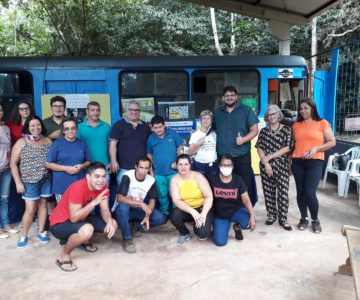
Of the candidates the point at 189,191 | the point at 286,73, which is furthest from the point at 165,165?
the point at 286,73

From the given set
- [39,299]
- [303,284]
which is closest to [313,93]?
[303,284]

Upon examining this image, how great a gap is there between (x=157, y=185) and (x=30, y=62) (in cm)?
345

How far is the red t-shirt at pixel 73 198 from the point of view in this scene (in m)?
3.00

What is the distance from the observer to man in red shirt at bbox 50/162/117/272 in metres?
2.99

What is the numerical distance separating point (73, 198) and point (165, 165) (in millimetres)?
1136

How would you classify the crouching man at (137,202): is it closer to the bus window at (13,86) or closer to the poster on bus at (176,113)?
the poster on bus at (176,113)

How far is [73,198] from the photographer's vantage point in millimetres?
2984

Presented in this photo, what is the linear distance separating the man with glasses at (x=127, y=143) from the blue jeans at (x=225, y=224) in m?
1.14

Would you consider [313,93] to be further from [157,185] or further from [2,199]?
[2,199]

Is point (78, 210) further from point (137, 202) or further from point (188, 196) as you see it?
point (188, 196)

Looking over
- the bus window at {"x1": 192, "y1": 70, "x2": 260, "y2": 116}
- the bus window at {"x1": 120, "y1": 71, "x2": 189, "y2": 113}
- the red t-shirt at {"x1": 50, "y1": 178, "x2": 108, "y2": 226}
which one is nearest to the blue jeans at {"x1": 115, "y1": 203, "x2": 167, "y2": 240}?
the red t-shirt at {"x1": 50, "y1": 178, "x2": 108, "y2": 226}

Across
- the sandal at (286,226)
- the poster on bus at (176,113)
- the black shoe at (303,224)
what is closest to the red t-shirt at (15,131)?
the poster on bus at (176,113)

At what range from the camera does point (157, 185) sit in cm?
378

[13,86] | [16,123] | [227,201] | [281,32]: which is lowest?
[227,201]
